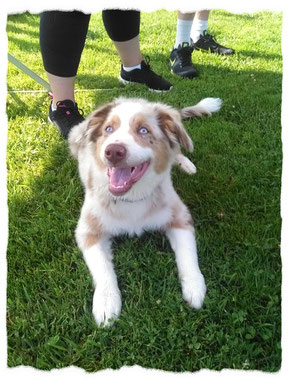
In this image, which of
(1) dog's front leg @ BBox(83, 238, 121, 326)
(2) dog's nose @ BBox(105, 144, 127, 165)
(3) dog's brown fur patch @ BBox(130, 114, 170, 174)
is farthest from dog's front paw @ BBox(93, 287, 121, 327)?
(3) dog's brown fur patch @ BBox(130, 114, 170, 174)

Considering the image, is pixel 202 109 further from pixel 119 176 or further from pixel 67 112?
pixel 119 176

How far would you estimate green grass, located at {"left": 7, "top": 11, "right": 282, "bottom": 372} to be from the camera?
183 cm

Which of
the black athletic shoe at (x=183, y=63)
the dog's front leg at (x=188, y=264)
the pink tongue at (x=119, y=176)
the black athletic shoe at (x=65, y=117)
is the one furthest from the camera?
the black athletic shoe at (x=183, y=63)

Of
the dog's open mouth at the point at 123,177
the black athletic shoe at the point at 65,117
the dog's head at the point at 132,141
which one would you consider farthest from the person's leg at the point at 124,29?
the dog's open mouth at the point at 123,177

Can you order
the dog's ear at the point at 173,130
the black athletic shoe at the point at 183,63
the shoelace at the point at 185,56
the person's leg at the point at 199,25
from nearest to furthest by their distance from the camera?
1. the dog's ear at the point at 173,130
2. the black athletic shoe at the point at 183,63
3. the shoelace at the point at 185,56
4. the person's leg at the point at 199,25

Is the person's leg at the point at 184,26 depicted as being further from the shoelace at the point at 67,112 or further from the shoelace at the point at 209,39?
the shoelace at the point at 67,112

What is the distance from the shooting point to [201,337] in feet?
6.11

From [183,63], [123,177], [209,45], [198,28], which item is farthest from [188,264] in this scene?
[198,28]

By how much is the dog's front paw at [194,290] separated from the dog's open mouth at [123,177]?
2.11 ft

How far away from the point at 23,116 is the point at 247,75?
2891 millimetres

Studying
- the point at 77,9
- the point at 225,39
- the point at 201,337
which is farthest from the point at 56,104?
the point at 225,39

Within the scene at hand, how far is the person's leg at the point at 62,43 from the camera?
3.17m

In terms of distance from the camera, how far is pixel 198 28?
564cm

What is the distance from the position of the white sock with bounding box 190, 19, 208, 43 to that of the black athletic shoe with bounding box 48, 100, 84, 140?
115 inches
